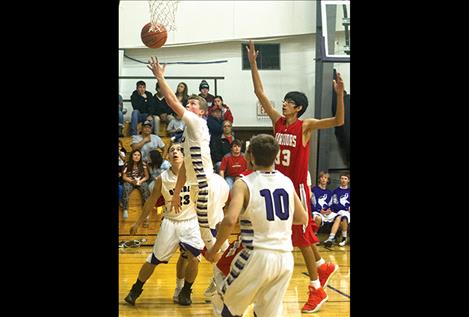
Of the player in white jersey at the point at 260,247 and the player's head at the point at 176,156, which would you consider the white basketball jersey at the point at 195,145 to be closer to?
the player's head at the point at 176,156

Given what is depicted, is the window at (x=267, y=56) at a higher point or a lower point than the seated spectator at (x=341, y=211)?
higher

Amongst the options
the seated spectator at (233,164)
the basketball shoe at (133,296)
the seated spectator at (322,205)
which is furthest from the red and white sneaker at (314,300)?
the seated spectator at (233,164)

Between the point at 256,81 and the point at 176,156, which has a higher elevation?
the point at 256,81

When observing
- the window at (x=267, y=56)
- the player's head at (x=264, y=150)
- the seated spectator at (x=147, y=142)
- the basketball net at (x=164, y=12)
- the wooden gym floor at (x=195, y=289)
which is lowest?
the wooden gym floor at (x=195, y=289)

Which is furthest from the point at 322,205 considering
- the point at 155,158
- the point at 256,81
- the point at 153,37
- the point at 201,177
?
the point at 256,81

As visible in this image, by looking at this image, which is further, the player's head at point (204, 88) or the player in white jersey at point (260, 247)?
the player's head at point (204, 88)

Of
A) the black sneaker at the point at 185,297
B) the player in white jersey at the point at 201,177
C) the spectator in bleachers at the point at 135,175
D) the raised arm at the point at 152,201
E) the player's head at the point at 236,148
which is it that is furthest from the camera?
the spectator in bleachers at the point at 135,175

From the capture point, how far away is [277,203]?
4.38 m

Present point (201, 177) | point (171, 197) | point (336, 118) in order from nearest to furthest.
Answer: point (336, 118) < point (201, 177) < point (171, 197)

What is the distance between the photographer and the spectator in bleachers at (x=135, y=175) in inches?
479

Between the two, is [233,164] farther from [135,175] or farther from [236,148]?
[135,175]

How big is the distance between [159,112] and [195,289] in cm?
712

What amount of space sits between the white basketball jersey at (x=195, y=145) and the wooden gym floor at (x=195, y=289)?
136 cm
